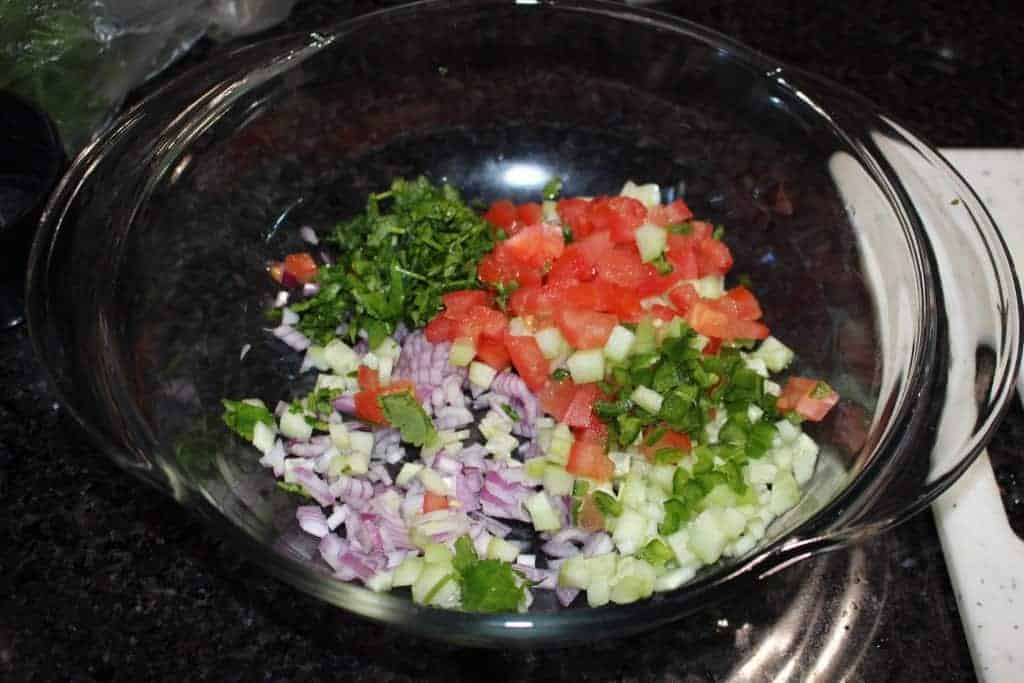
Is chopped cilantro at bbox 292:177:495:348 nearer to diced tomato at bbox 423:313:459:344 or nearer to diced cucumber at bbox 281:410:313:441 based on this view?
diced tomato at bbox 423:313:459:344

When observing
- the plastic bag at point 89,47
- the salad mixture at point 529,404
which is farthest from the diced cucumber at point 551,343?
the plastic bag at point 89,47

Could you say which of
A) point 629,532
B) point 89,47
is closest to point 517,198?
point 629,532

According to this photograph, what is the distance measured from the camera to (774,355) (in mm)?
1652

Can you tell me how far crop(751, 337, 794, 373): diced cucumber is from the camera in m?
1.65

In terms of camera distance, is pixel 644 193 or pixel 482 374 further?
pixel 644 193

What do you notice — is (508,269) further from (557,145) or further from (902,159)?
(902,159)

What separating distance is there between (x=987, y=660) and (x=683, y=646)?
0.41m

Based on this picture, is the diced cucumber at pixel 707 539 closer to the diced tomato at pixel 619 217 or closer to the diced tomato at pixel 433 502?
the diced tomato at pixel 433 502

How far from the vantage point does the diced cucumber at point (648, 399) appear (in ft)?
4.97

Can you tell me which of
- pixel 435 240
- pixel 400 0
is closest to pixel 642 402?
pixel 435 240

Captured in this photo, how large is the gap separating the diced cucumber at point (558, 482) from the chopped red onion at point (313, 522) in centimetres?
32

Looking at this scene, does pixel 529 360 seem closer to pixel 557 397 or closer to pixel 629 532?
pixel 557 397

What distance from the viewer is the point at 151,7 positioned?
6.50 feet

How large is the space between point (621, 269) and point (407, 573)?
61 cm
